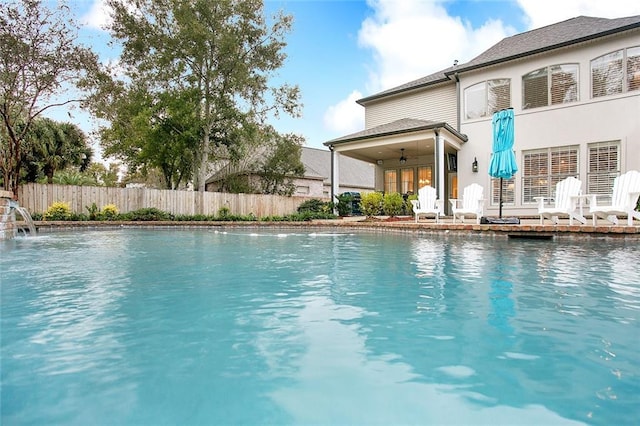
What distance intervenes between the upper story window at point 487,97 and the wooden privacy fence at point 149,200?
9.57m

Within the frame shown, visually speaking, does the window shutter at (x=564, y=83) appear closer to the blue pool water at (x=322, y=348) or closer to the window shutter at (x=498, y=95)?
the window shutter at (x=498, y=95)

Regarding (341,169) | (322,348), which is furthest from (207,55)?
(322,348)

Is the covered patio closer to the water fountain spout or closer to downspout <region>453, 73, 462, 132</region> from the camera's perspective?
downspout <region>453, 73, 462, 132</region>

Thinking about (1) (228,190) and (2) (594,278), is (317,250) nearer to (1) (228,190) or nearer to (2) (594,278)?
(2) (594,278)

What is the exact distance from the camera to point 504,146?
365 inches

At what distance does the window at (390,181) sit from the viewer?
667 inches

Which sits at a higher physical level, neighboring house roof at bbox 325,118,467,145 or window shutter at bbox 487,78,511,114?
window shutter at bbox 487,78,511,114

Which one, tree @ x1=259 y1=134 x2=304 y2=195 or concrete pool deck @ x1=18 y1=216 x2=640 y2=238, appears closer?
concrete pool deck @ x1=18 y1=216 x2=640 y2=238

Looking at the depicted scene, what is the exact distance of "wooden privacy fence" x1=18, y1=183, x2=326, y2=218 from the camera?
1324cm

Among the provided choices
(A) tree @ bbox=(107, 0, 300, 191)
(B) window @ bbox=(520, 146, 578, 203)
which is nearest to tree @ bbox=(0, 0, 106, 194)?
(A) tree @ bbox=(107, 0, 300, 191)

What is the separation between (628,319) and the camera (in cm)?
250

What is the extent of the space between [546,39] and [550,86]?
77.6 inches

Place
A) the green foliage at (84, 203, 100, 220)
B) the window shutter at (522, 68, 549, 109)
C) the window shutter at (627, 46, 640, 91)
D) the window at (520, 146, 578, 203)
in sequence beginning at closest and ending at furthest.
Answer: the window shutter at (627, 46, 640, 91) → the window at (520, 146, 578, 203) → the window shutter at (522, 68, 549, 109) → the green foliage at (84, 203, 100, 220)

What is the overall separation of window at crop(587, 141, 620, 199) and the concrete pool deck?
1666 mm
